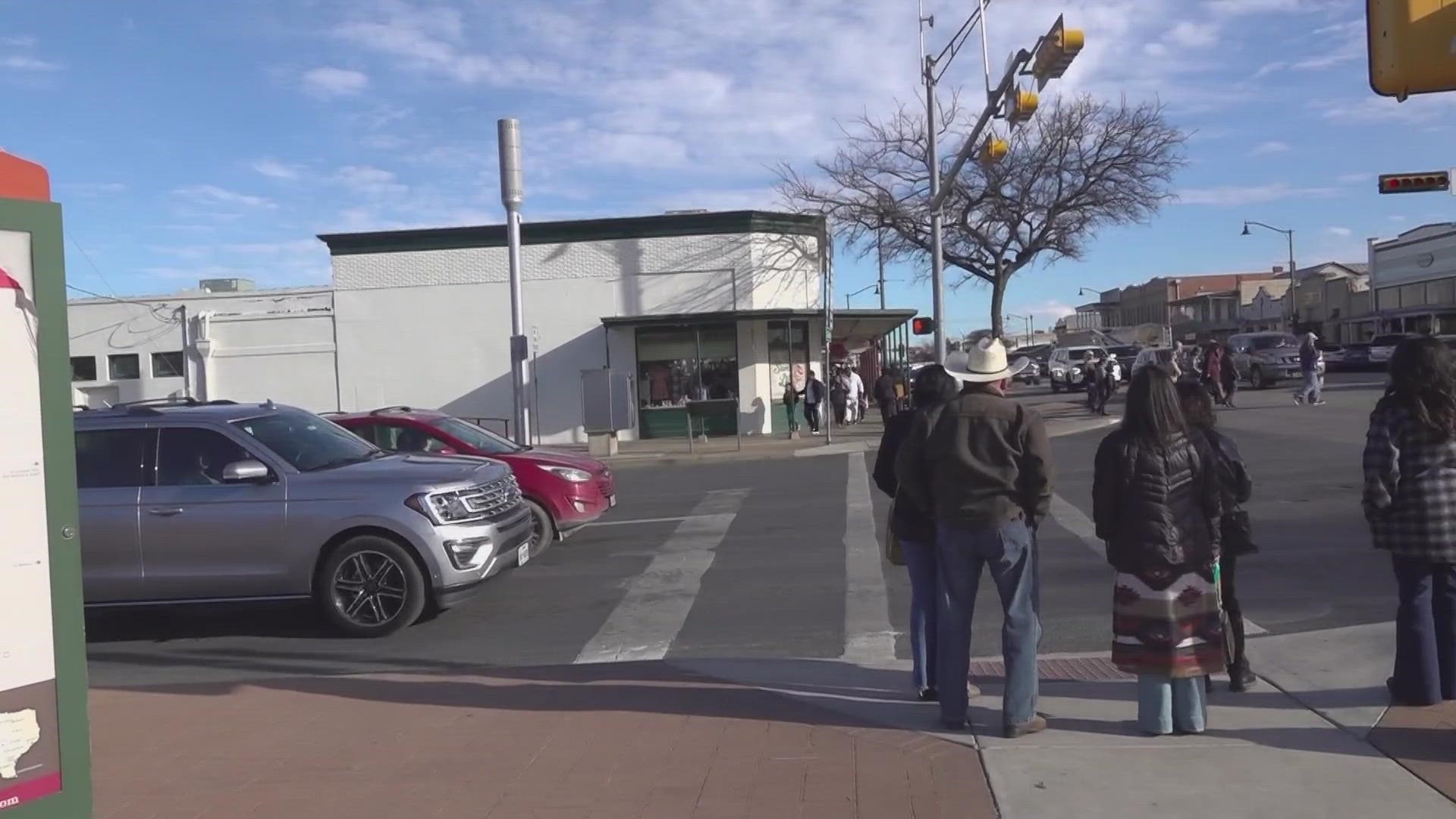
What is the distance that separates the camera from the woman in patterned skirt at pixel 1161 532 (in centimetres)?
554

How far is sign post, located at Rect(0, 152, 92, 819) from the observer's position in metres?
3.94

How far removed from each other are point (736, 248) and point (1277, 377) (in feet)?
56.0

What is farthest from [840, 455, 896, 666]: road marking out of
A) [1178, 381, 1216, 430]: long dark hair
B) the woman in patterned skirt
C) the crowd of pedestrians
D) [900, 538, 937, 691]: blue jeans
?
[1178, 381, 1216, 430]: long dark hair

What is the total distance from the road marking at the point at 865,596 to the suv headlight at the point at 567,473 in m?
2.68

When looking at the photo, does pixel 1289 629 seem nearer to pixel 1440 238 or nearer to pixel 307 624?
pixel 307 624

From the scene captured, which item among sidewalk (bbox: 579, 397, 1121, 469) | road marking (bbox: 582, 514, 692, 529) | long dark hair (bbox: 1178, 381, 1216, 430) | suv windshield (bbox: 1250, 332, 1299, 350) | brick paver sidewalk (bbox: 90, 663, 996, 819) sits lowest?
brick paver sidewalk (bbox: 90, 663, 996, 819)

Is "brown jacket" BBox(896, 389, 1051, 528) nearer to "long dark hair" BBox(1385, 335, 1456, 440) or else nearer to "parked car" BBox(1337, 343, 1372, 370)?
"long dark hair" BBox(1385, 335, 1456, 440)

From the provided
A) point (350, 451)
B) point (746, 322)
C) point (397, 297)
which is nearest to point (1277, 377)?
point (746, 322)

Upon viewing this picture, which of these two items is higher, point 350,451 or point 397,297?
point 397,297

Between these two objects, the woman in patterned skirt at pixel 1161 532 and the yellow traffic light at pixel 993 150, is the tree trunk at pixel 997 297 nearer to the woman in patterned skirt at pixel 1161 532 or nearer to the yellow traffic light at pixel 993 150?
the yellow traffic light at pixel 993 150

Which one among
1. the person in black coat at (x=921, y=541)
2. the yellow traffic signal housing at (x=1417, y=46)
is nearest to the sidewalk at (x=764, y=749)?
the person in black coat at (x=921, y=541)

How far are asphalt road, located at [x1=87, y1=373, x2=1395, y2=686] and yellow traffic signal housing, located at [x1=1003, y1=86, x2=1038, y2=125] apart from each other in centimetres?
504

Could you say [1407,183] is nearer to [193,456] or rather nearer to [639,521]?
[639,521]

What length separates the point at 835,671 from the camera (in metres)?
7.36
